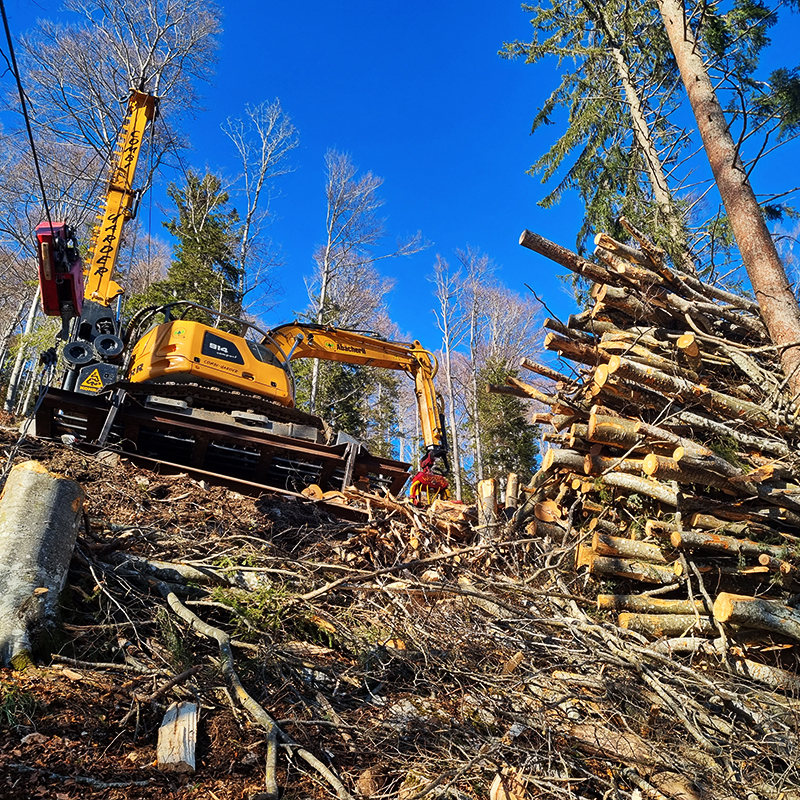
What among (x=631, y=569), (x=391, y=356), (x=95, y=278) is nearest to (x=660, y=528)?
(x=631, y=569)

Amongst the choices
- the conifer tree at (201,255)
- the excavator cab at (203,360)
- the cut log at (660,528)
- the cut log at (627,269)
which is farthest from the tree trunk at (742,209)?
the conifer tree at (201,255)

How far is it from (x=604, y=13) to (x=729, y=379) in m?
9.01

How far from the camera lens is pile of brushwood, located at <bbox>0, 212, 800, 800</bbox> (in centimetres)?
259

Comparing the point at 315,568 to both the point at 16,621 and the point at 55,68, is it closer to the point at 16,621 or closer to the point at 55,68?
the point at 16,621

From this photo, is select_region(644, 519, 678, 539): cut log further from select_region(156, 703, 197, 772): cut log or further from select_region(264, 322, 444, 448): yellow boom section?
select_region(264, 322, 444, 448): yellow boom section

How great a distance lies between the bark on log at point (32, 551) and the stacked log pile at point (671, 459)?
387 cm

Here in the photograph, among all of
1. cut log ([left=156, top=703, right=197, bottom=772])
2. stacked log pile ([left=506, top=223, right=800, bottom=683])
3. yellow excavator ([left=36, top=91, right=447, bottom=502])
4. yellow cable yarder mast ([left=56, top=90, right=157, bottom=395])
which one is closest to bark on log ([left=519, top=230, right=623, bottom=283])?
stacked log pile ([left=506, top=223, right=800, bottom=683])

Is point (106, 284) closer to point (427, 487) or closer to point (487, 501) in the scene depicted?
point (427, 487)

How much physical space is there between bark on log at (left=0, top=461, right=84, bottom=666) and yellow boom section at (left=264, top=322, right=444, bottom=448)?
6847 mm

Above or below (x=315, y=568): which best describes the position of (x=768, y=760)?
below

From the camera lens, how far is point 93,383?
7602 millimetres

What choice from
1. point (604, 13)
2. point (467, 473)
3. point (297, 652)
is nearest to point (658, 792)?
point (297, 652)

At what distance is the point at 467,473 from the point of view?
2614 centimetres

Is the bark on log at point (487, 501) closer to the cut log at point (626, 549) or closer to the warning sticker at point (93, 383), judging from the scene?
→ the cut log at point (626, 549)
